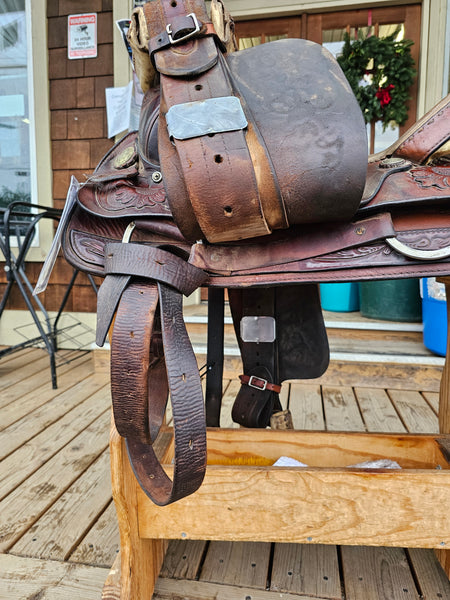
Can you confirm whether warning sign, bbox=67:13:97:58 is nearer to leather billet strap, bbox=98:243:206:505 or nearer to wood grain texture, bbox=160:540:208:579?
leather billet strap, bbox=98:243:206:505

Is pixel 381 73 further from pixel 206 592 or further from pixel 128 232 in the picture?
pixel 206 592

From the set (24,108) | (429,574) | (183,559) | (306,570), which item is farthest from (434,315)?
(24,108)

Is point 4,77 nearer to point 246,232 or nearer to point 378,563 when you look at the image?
point 246,232

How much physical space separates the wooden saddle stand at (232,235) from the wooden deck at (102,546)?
130mm

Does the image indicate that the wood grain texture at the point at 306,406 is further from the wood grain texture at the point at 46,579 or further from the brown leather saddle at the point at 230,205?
the brown leather saddle at the point at 230,205

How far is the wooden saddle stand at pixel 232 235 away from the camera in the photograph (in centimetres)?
54

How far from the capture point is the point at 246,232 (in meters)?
0.58

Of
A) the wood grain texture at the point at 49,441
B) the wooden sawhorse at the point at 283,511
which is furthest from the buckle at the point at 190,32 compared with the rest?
the wood grain texture at the point at 49,441

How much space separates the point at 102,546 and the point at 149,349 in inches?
26.1

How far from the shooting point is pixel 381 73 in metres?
2.34

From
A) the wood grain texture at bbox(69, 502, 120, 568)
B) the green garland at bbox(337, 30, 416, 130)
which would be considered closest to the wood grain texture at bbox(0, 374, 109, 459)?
the wood grain texture at bbox(69, 502, 120, 568)

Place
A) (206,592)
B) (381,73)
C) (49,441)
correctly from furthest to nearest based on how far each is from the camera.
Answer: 1. (381,73)
2. (49,441)
3. (206,592)

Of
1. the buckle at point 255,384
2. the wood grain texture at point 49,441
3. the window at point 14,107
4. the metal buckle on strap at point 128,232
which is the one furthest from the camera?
the window at point 14,107

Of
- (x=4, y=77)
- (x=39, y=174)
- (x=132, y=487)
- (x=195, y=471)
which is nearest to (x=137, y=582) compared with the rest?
(x=132, y=487)
